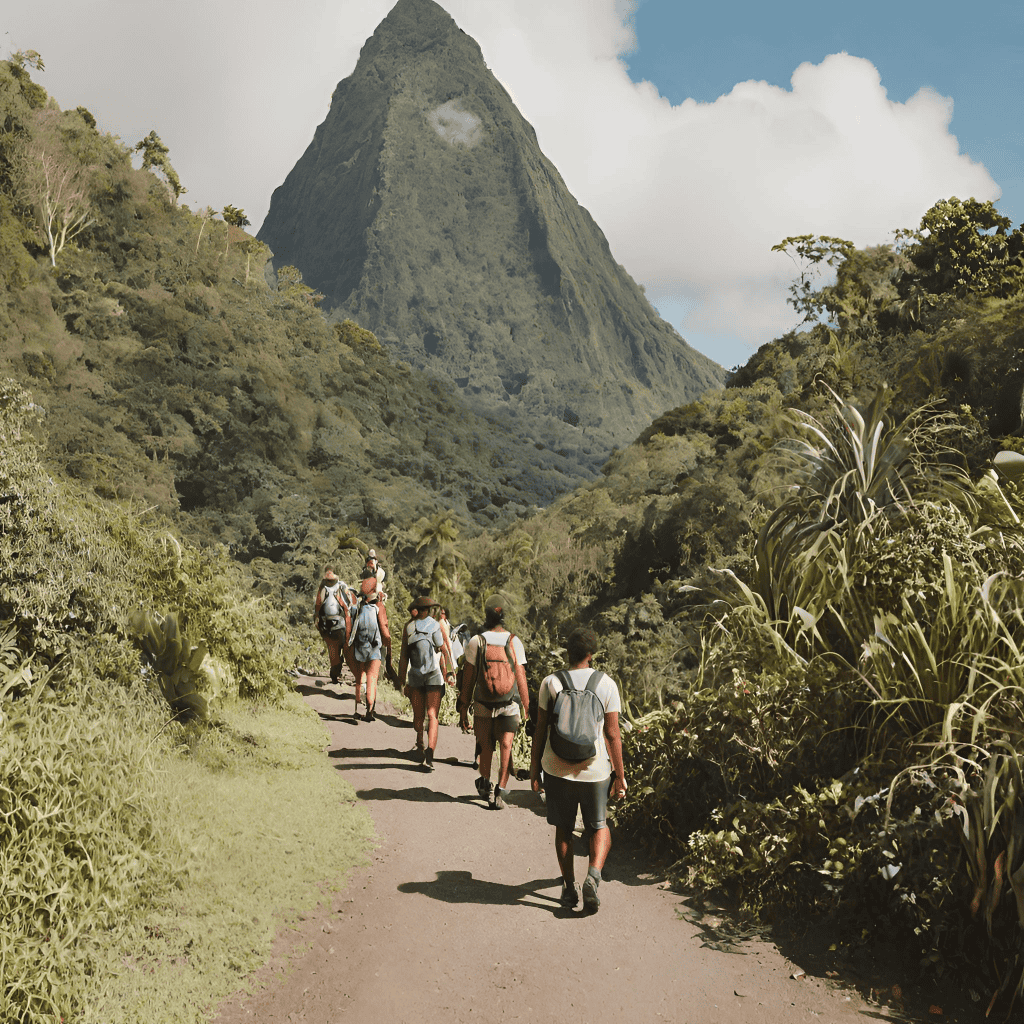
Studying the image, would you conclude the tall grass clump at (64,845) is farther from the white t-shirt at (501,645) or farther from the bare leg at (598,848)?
the white t-shirt at (501,645)

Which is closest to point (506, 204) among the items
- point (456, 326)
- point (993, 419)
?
point (456, 326)

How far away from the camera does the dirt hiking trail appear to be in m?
3.42

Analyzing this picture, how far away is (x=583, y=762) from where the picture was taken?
13.7 ft

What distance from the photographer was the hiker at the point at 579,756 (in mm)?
4184

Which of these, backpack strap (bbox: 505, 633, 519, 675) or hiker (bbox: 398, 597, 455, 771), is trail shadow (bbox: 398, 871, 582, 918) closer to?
backpack strap (bbox: 505, 633, 519, 675)

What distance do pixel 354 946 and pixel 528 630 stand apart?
21.5 metres

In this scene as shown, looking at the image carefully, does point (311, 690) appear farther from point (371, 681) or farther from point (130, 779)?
point (130, 779)

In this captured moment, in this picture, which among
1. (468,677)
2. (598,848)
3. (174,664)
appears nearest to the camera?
(598,848)

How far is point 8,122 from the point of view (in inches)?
2046

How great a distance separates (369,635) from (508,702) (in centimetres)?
259

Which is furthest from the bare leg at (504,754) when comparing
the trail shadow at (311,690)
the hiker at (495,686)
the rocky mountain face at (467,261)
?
the rocky mountain face at (467,261)

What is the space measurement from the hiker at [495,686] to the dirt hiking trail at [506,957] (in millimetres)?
819

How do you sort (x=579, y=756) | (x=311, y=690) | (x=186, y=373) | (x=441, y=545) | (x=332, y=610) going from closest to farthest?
(x=579, y=756)
(x=332, y=610)
(x=311, y=690)
(x=441, y=545)
(x=186, y=373)

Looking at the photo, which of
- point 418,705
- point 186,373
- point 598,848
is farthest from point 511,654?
point 186,373
